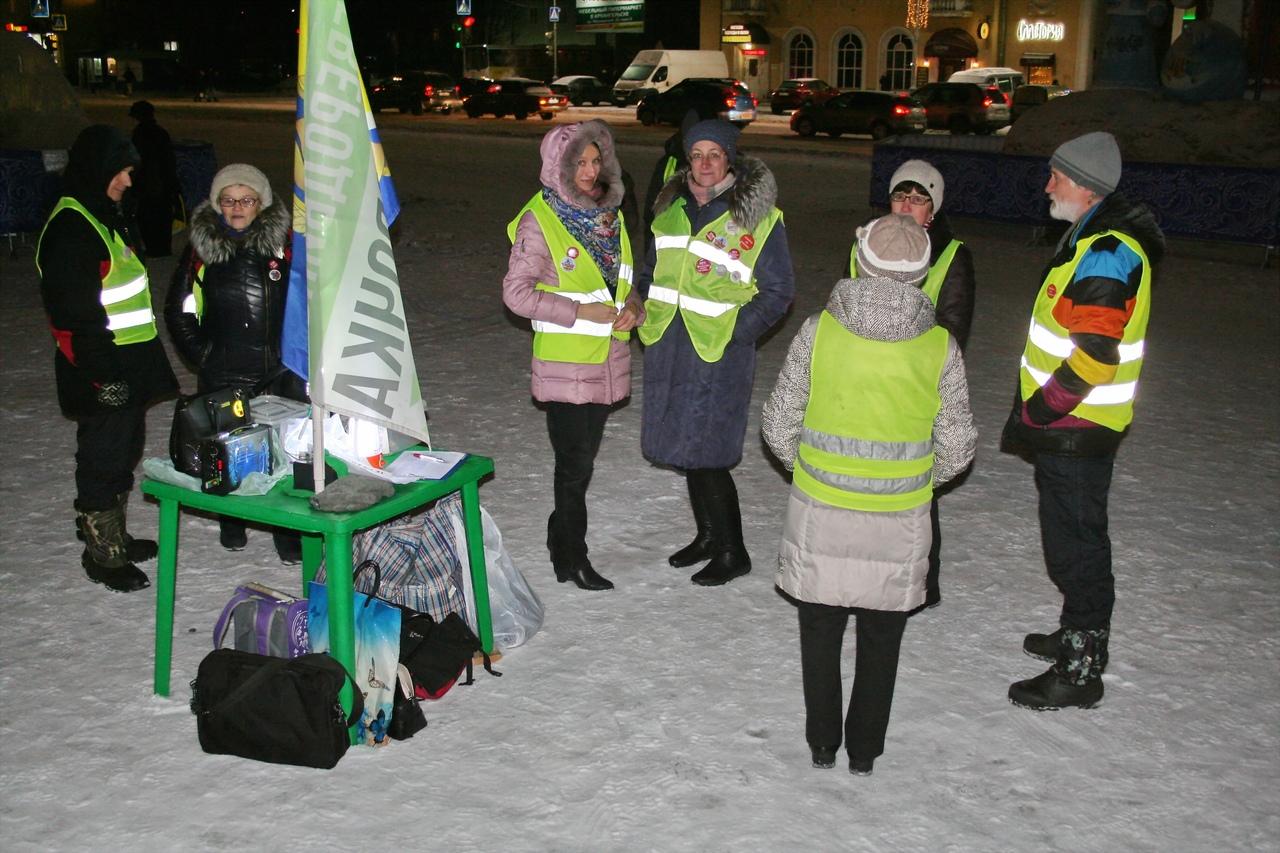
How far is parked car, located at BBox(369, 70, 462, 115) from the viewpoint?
42.2 m

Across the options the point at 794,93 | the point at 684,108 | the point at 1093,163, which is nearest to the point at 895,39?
the point at 794,93

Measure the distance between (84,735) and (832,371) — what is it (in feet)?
9.12

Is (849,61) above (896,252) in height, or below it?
above

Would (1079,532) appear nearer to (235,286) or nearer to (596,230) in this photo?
(596,230)

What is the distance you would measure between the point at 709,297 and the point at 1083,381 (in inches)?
61.9

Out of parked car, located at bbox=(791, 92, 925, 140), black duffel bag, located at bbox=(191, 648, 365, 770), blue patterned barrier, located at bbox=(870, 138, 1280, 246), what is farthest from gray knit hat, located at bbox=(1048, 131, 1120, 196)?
parked car, located at bbox=(791, 92, 925, 140)

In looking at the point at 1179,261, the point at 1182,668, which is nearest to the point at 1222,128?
the point at 1179,261

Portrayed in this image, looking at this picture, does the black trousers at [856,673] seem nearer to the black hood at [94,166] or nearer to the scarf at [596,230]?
the scarf at [596,230]

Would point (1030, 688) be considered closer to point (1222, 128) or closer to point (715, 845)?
point (715, 845)

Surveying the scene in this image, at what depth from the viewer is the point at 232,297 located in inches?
211

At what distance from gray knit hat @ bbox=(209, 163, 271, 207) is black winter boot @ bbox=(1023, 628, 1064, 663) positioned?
3.57 m

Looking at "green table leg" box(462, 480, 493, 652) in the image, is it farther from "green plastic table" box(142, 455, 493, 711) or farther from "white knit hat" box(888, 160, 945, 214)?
"white knit hat" box(888, 160, 945, 214)

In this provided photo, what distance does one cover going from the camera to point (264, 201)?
5367 millimetres

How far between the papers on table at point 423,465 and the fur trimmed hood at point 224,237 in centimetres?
121
